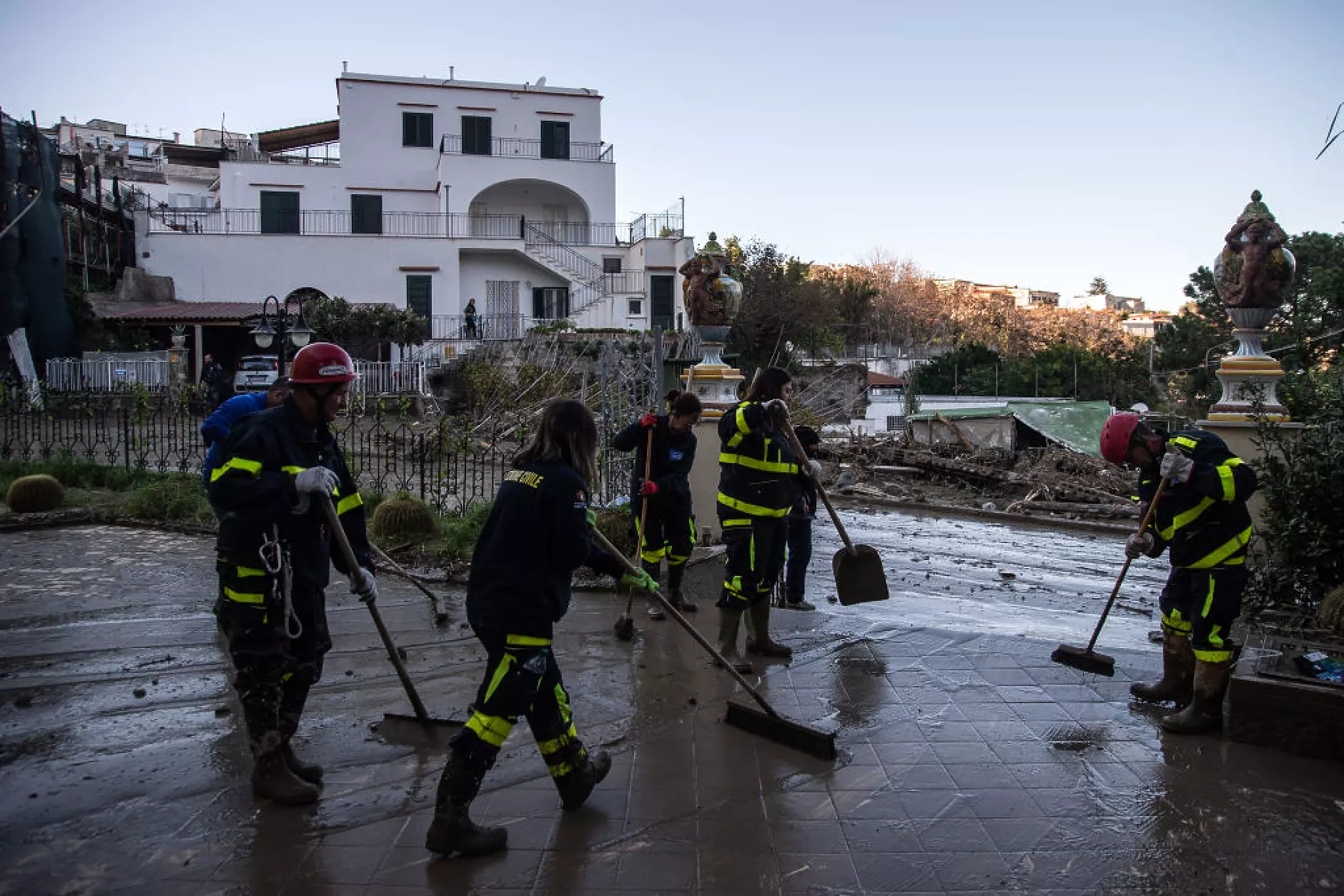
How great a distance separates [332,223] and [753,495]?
1281 inches

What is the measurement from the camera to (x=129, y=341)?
28.7 metres

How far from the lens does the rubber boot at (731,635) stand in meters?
5.79

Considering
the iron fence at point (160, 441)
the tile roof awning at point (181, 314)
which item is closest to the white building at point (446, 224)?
the tile roof awning at point (181, 314)

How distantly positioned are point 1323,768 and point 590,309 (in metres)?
31.2

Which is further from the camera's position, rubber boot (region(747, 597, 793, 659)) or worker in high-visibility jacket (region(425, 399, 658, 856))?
rubber boot (region(747, 597, 793, 659))

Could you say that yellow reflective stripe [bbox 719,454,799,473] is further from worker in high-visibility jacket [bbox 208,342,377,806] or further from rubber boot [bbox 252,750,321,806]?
rubber boot [bbox 252,750,321,806]

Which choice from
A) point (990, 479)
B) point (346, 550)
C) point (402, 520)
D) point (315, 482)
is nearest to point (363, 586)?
point (346, 550)

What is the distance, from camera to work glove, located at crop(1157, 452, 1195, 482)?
4766 millimetres

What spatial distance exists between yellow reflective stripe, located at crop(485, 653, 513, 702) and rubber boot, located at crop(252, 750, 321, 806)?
942mm

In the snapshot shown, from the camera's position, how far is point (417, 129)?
35.9 m

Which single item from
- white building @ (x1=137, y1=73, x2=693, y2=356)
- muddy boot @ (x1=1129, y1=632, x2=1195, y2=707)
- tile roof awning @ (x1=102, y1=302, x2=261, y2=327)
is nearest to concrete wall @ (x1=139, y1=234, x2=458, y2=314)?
white building @ (x1=137, y1=73, x2=693, y2=356)

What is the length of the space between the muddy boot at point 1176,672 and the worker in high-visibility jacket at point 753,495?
2.18m

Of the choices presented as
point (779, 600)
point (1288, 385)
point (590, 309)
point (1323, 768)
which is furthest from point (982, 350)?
point (1323, 768)

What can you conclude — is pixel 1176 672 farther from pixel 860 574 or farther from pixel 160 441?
pixel 160 441
